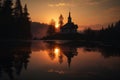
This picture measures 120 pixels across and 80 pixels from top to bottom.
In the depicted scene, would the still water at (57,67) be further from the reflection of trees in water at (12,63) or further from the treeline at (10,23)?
the treeline at (10,23)

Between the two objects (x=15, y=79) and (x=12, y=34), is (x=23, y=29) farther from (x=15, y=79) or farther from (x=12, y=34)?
(x=15, y=79)

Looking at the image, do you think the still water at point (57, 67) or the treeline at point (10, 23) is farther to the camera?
the treeline at point (10, 23)

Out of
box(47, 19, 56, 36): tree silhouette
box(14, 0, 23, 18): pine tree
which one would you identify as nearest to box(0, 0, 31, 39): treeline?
box(14, 0, 23, 18): pine tree

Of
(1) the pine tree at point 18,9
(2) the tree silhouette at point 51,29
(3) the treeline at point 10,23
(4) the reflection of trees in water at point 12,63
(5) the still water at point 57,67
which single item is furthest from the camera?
(2) the tree silhouette at point 51,29

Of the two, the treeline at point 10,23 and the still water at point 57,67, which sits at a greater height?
the treeline at point 10,23

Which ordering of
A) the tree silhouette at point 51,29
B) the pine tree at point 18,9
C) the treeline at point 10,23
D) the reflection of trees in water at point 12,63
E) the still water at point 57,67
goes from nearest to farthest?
the still water at point 57,67, the reflection of trees in water at point 12,63, the treeline at point 10,23, the pine tree at point 18,9, the tree silhouette at point 51,29

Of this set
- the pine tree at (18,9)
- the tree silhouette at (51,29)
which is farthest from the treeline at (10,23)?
the tree silhouette at (51,29)

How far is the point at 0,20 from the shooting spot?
6000 centimetres

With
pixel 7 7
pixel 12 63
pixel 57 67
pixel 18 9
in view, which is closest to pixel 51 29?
pixel 18 9

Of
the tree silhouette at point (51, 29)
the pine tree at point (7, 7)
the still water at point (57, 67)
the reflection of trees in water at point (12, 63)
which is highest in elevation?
the pine tree at point (7, 7)

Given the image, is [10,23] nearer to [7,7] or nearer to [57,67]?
[7,7]

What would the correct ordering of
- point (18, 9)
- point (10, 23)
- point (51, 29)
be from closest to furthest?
1. point (10, 23)
2. point (18, 9)
3. point (51, 29)

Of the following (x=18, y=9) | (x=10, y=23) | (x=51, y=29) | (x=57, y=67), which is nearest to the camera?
(x=57, y=67)

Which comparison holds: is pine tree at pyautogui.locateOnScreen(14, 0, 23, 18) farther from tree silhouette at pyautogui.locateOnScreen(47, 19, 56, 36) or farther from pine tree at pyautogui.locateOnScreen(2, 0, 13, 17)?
tree silhouette at pyautogui.locateOnScreen(47, 19, 56, 36)
